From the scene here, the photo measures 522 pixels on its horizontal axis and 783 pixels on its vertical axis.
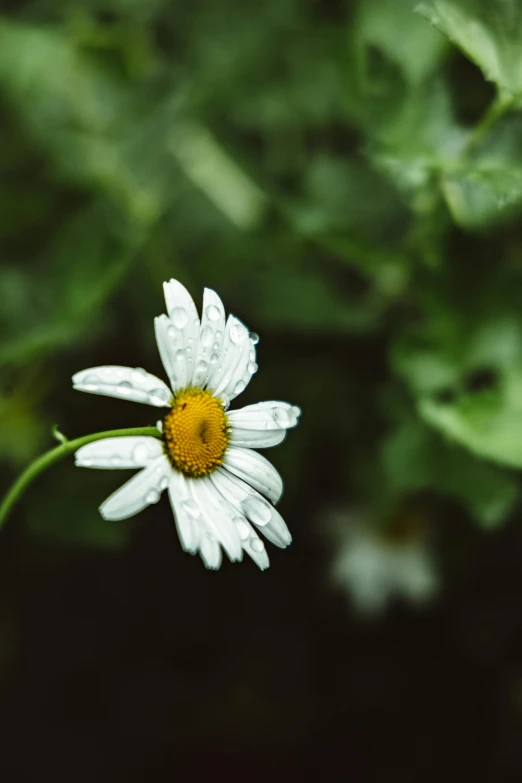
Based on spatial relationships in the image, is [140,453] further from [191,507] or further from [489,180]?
[489,180]

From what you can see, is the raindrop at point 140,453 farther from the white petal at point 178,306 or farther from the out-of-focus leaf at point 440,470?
the out-of-focus leaf at point 440,470

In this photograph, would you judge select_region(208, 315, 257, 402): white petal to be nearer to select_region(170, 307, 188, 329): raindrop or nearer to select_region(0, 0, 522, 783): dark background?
select_region(170, 307, 188, 329): raindrop

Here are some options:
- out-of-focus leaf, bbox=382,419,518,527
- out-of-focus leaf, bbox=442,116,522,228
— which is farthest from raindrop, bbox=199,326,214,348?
out-of-focus leaf, bbox=382,419,518,527

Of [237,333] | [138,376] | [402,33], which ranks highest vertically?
[402,33]

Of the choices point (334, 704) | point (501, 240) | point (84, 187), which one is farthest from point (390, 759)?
point (84, 187)

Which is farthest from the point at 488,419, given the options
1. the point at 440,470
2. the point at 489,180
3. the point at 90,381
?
the point at 90,381

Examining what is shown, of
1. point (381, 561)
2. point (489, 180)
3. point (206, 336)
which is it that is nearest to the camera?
point (206, 336)

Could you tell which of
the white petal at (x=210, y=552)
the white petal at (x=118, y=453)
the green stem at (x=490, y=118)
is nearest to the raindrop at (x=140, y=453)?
the white petal at (x=118, y=453)
